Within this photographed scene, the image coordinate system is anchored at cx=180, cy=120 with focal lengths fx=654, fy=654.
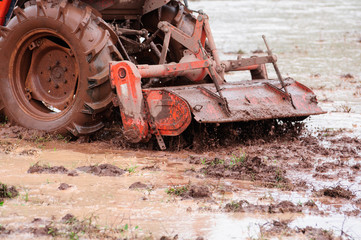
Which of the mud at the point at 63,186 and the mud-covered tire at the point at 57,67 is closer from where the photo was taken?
the mud at the point at 63,186

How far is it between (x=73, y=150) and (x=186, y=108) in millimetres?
1221

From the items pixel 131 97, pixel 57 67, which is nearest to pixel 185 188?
pixel 131 97

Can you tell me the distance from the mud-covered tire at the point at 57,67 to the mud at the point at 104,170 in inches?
39.4

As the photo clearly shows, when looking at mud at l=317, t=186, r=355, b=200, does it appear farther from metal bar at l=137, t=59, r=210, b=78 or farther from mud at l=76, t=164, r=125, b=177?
metal bar at l=137, t=59, r=210, b=78

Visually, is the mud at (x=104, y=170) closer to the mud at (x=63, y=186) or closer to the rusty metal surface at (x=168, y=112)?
the mud at (x=63, y=186)

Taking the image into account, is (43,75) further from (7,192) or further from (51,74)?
(7,192)

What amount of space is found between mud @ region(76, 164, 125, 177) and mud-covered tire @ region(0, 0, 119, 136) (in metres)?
1.00

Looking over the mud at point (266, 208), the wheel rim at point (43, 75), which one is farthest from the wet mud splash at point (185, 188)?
→ the wheel rim at point (43, 75)

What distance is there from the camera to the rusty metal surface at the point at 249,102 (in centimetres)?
604

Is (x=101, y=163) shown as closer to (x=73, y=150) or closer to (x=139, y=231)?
(x=73, y=150)

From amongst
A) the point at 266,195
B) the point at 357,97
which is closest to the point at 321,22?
the point at 357,97

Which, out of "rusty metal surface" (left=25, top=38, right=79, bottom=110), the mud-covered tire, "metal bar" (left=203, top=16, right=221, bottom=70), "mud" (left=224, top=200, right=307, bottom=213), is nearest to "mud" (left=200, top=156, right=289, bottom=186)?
"mud" (left=224, top=200, right=307, bottom=213)

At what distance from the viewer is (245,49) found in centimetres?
1473

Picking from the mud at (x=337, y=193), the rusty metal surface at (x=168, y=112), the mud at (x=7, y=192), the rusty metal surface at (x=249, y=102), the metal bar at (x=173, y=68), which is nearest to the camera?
the mud at (x=7, y=192)
